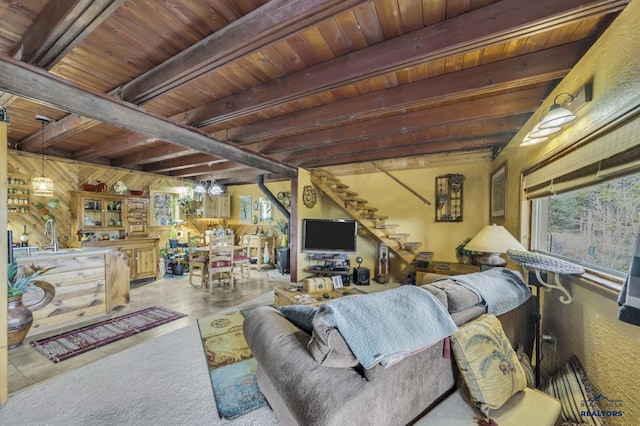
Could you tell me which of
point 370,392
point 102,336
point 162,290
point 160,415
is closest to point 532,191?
point 370,392

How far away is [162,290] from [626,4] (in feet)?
19.1

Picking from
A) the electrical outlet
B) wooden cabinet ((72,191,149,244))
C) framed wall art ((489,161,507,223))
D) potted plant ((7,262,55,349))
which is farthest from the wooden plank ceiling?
wooden cabinet ((72,191,149,244))

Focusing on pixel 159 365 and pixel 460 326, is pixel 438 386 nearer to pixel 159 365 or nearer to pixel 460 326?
pixel 460 326

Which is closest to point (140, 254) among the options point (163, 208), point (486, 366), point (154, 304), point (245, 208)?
point (163, 208)

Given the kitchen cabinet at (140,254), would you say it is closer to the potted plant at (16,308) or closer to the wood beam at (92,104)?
the potted plant at (16,308)

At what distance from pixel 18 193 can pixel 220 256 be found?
3.15m

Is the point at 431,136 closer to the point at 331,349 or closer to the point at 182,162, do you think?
the point at 331,349

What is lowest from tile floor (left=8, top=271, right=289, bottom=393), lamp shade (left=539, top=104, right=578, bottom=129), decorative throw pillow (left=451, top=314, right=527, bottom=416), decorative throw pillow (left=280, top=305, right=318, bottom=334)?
tile floor (left=8, top=271, right=289, bottom=393)

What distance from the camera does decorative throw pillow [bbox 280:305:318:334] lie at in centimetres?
134

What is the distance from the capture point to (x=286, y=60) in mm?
1736

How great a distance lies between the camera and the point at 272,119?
2.77 meters

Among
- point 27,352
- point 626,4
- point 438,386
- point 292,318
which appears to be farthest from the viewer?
point 27,352

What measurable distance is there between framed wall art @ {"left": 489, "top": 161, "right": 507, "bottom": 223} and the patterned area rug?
332 cm

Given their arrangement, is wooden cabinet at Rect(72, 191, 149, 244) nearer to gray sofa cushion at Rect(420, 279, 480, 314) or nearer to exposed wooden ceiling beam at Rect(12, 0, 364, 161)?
exposed wooden ceiling beam at Rect(12, 0, 364, 161)
